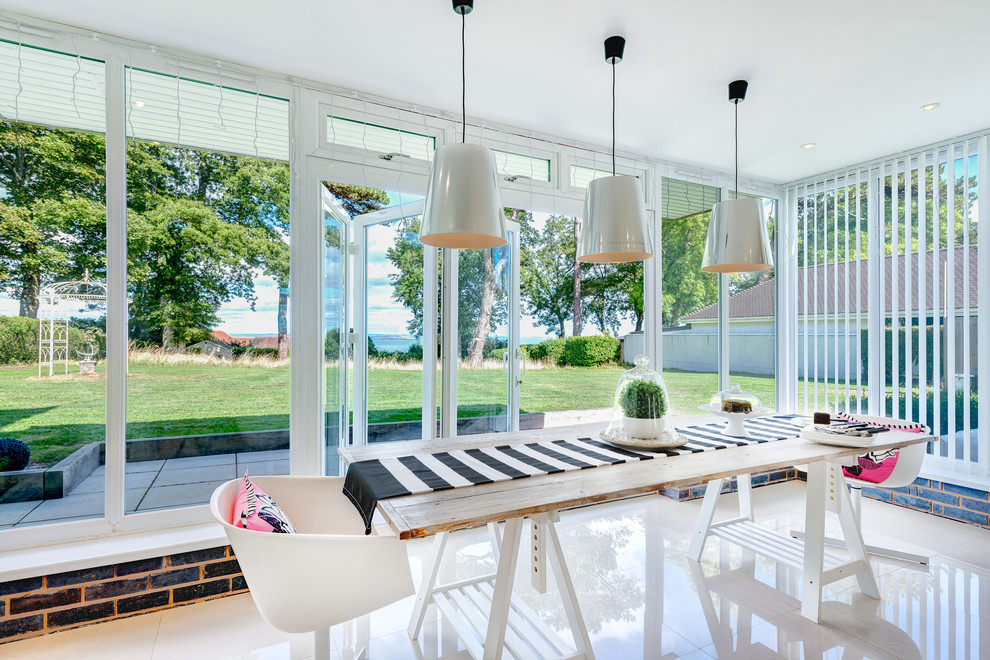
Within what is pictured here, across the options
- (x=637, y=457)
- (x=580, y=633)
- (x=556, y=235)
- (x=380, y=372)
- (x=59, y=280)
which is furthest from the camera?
(x=556, y=235)

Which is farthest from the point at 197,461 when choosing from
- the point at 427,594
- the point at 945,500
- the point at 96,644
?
the point at 945,500

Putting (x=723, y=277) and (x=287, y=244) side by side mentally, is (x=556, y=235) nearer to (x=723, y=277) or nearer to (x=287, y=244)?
(x=723, y=277)

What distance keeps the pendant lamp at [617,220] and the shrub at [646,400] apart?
532 millimetres

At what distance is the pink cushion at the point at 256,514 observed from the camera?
142cm

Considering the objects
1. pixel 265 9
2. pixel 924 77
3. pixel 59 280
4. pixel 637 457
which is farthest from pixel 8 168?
pixel 924 77

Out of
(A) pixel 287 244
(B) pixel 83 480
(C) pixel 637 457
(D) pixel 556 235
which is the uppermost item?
(D) pixel 556 235

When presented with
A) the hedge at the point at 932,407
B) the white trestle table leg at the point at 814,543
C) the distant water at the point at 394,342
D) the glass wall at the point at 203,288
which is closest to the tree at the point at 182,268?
the glass wall at the point at 203,288

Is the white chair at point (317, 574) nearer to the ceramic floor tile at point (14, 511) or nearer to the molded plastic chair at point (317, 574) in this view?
the molded plastic chair at point (317, 574)

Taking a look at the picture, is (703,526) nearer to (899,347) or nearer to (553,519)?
(553,519)

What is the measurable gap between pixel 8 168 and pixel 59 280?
0.51 m

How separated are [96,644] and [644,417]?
94.0 inches

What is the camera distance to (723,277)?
4230 millimetres

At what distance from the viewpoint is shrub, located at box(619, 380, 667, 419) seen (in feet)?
6.75

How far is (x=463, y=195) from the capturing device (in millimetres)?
1653
